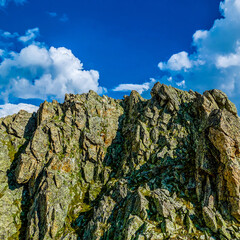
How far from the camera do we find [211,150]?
46.0 metres

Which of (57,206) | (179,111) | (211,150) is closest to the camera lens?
(211,150)

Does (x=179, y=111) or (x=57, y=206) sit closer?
(x=57, y=206)

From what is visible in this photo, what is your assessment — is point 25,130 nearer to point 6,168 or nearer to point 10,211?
point 6,168

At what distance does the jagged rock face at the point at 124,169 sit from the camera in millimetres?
40281

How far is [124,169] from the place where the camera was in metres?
66.2

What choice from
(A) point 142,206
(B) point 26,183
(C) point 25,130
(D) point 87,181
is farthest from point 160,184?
(C) point 25,130

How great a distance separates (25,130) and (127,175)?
55179 mm

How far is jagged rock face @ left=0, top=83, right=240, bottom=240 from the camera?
4028 centimetres

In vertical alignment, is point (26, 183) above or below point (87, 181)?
below

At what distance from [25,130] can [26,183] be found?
27775 mm

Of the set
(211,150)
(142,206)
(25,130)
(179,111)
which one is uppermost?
(179,111)

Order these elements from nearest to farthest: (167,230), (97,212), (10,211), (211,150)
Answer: (167,230)
(211,150)
(97,212)
(10,211)

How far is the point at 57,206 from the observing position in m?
56.6

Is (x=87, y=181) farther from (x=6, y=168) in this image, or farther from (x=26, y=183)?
(x=6, y=168)
